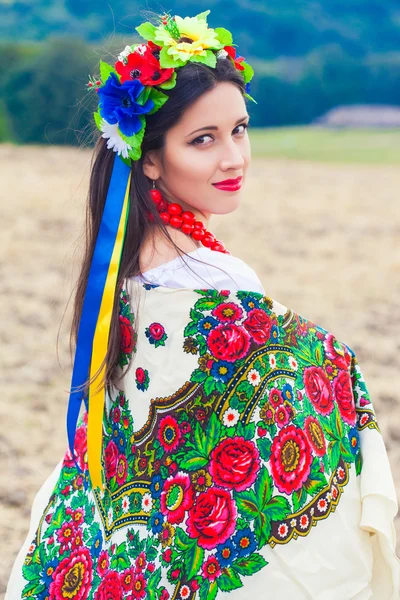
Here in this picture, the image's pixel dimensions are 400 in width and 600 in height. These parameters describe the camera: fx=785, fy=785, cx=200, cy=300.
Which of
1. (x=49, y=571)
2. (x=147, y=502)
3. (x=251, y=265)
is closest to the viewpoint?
(x=147, y=502)

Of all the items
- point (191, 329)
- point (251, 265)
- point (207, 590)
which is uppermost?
point (251, 265)

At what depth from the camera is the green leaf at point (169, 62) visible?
189 centimetres

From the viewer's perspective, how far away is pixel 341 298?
19.1 feet

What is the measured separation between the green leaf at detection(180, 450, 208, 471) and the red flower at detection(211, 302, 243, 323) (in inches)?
12.3

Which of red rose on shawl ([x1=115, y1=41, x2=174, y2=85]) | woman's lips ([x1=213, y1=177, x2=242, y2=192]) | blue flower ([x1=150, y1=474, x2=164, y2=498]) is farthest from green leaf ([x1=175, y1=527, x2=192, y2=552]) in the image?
red rose on shawl ([x1=115, y1=41, x2=174, y2=85])

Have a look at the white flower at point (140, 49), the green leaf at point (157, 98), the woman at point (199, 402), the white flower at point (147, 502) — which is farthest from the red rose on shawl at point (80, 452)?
the white flower at point (140, 49)

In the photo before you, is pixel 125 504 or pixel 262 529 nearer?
pixel 262 529

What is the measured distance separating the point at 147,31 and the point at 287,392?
3.14 ft

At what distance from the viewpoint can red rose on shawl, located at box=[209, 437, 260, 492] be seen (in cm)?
177

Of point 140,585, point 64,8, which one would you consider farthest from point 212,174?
point 64,8

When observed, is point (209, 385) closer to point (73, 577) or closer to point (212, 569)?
point (212, 569)

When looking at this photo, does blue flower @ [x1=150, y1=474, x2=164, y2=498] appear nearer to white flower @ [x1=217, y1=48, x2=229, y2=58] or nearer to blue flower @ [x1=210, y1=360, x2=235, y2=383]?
blue flower @ [x1=210, y1=360, x2=235, y2=383]

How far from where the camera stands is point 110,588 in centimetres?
194

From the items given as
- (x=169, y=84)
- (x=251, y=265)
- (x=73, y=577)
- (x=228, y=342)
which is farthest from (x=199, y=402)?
(x=251, y=265)
